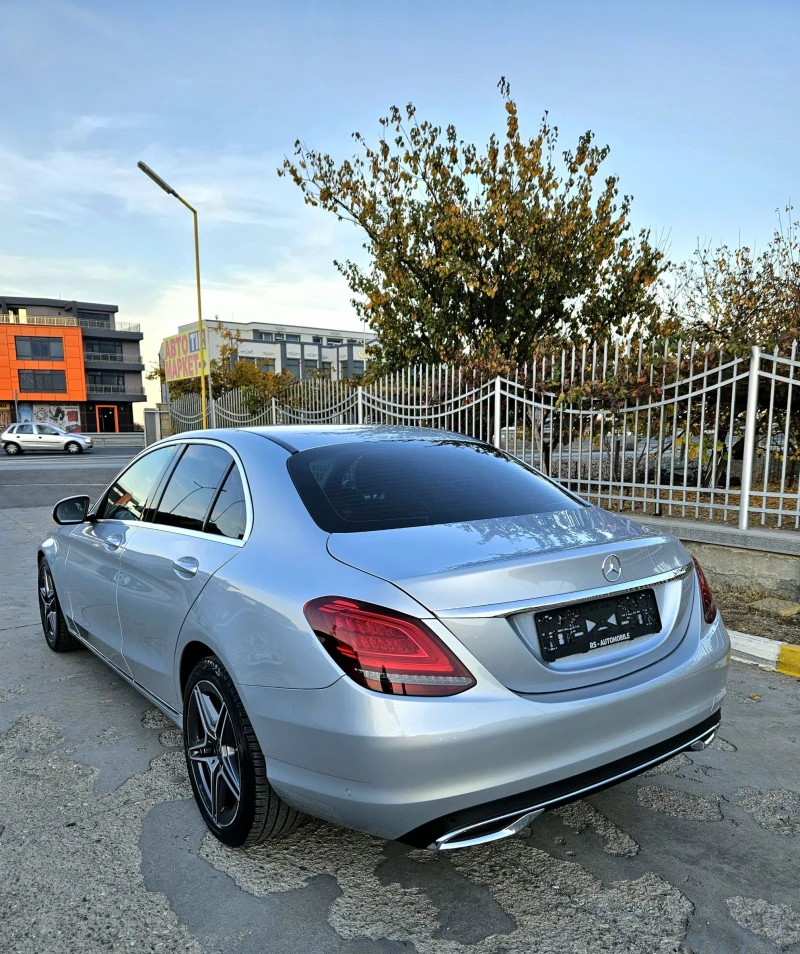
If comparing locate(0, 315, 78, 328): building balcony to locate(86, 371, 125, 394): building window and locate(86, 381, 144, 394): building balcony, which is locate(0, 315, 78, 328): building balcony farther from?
locate(86, 381, 144, 394): building balcony

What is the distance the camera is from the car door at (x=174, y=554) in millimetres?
2758

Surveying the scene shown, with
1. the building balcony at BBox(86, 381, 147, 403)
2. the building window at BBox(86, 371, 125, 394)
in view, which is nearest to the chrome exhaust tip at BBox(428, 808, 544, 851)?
the building balcony at BBox(86, 381, 147, 403)

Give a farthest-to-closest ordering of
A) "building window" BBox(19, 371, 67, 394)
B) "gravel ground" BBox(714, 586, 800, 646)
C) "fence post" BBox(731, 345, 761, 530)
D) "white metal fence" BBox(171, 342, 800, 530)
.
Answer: "building window" BBox(19, 371, 67, 394) < "white metal fence" BBox(171, 342, 800, 530) < "fence post" BBox(731, 345, 761, 530) < "gravel ground" BBox(714, 586, 800, 646)

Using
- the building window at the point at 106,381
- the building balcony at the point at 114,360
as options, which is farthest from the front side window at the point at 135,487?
the building window at the point at 106,381

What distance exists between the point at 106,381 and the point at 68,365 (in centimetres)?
387

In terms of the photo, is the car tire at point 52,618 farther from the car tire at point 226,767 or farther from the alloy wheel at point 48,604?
the car tire at point 226,767

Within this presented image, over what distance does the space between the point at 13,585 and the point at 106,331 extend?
6036cm

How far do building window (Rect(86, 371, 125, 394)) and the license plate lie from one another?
212 feet

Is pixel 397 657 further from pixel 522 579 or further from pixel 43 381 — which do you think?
pixel 43 381

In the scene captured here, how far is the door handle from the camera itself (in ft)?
9.03

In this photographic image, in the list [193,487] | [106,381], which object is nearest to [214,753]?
[193,487]

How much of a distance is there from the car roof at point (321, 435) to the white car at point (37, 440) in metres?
38.2

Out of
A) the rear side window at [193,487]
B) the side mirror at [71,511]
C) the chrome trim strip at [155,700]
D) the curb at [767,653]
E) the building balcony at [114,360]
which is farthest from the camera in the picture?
the building balcony at [114,360]

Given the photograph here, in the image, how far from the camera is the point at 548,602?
2113mm
